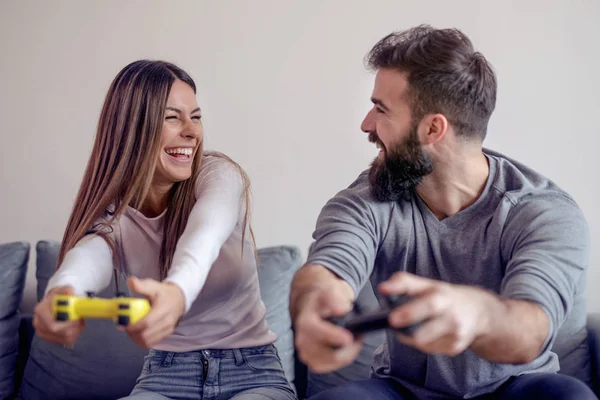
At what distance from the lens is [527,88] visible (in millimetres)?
2070

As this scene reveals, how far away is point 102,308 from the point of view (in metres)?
0.95

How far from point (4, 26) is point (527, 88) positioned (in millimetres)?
1766

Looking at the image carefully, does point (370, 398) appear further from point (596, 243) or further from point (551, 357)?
point (596, 243)

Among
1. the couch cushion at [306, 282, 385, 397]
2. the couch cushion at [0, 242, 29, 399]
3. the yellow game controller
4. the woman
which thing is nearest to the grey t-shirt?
the woman

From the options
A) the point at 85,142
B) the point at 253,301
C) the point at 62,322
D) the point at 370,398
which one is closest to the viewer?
the point at 62,322

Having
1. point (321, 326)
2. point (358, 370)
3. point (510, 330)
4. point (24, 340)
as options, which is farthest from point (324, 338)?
point (24, 340)

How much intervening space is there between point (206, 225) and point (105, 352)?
92 cm

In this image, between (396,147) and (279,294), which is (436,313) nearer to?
(396,147)

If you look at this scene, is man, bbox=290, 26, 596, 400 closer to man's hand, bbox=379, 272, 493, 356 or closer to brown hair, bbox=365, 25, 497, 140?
brown hair, bbox=365, 25, 497, 140

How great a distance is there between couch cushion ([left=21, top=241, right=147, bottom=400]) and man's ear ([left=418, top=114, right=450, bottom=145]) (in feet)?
3.31

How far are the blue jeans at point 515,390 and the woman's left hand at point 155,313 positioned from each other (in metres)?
0.35

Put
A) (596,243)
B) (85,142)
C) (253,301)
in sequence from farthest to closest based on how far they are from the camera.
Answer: (85,142) < (596,243) < (253,301)

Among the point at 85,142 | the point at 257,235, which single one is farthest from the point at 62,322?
the point at 85,142

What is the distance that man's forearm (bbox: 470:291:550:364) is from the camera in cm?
90
